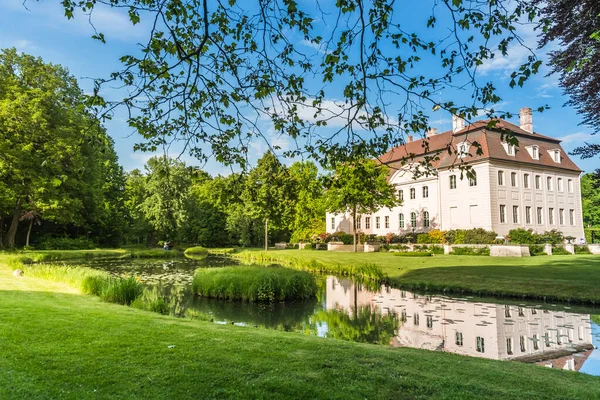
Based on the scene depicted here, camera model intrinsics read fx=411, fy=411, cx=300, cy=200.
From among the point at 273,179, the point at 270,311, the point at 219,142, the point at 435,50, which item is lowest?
the point at 270,311

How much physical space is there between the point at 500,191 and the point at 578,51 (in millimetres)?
27871

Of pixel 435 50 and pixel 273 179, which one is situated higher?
pixel 435 50

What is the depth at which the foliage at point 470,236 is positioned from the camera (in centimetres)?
3181

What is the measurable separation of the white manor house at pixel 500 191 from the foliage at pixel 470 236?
1.60 meters

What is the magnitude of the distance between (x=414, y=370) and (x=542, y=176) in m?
39.7

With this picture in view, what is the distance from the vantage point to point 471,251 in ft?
93.2

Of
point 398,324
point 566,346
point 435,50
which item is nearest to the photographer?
point 435,50

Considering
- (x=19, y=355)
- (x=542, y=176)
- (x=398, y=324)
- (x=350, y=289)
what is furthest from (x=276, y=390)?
(x=542, y=176)

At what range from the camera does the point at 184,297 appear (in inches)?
567

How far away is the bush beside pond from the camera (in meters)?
14.0

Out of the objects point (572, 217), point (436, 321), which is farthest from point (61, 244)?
point (572, 217)

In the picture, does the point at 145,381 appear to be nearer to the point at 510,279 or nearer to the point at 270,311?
the point at 270,311

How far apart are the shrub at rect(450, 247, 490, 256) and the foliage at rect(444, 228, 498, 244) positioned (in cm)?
351

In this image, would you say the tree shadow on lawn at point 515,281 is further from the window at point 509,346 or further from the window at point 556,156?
the window at point 556,156
